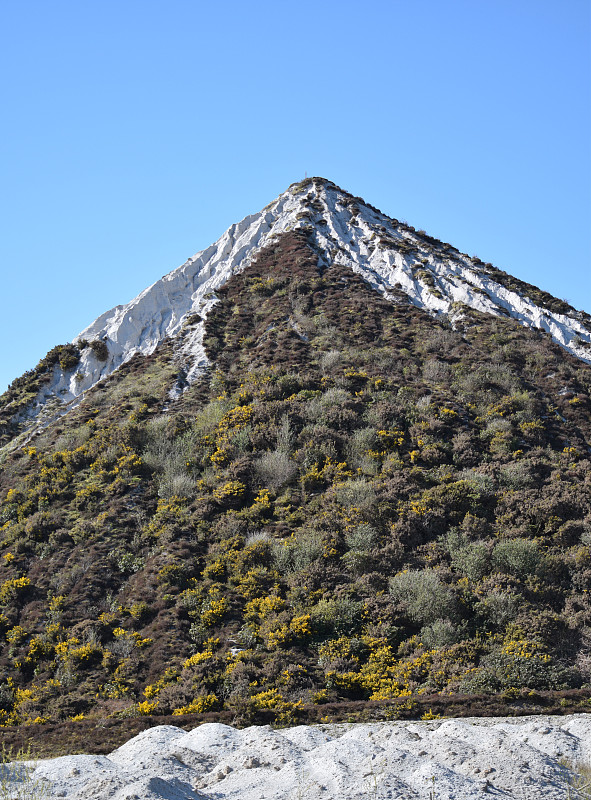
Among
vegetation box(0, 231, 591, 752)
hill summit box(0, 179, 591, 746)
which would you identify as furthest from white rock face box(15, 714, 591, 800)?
hill summit box(0, 179, 591, 746)

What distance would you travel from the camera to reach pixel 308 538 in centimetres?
2081

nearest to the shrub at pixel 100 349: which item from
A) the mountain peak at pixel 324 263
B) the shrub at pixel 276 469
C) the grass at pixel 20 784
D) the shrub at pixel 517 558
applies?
the mountain peak at pixel 324 263

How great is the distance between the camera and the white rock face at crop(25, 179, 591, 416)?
38500 millimetres

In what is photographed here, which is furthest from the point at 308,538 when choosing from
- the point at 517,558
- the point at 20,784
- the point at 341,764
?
the point at 20,784

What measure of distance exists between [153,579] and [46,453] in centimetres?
1078

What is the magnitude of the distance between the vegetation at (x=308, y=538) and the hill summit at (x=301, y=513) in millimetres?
82

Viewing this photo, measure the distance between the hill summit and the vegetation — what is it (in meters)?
0.08

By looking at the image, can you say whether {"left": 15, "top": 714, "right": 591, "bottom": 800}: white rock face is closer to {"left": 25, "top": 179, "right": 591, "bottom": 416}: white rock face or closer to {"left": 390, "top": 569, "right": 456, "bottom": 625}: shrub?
{"left": 390, "top": 569, "right": 456, "bottom": 625}: shrub

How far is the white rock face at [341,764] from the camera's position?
9.22 metres

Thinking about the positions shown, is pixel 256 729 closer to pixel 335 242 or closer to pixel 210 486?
pixel 210 486

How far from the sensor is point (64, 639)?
734 inches

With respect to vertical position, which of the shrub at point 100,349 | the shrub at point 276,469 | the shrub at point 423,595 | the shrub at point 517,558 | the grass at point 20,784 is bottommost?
the grass at point 20,784

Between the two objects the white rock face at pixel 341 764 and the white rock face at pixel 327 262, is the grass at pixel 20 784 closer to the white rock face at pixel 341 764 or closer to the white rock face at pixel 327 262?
the white rock face at pixel 341 764

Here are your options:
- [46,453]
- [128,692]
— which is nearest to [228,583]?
[128,692]
